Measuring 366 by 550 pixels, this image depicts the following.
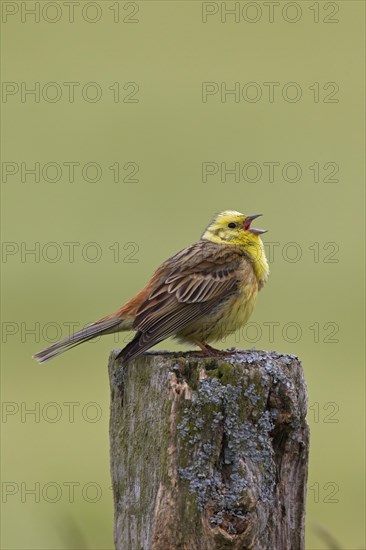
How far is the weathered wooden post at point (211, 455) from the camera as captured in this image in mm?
5480

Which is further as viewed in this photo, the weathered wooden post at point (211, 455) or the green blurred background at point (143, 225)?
the green blurred background at point (143, 225)

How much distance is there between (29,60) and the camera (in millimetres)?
25625

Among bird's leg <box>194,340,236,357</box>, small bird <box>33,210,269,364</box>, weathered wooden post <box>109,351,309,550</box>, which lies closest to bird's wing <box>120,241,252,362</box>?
small bird <box>33,210,269,364</box>

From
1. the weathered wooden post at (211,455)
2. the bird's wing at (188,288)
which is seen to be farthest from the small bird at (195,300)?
the weathered wooden post at (211,455)

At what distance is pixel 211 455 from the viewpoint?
557cm

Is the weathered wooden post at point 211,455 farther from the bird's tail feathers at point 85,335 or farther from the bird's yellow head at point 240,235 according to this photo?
the bird's yellow head at point 240,235

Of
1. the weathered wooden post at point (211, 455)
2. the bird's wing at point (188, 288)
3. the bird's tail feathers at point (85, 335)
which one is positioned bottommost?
the weathered wooden post at point (211, 455)

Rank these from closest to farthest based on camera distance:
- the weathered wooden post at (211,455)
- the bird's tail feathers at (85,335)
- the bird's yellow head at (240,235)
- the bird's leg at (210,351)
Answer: the weathered wooden post at (211,455) → the bird's leg at (210,351) → the bird's tail feathers at (85,335) → the bird's yellow head at (240,235)

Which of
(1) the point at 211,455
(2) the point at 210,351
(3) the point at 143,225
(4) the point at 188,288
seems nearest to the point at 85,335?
(4) the point at 188,288

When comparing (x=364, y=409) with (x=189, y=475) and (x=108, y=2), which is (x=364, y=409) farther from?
(x=108, y=2)

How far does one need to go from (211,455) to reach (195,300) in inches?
83.9

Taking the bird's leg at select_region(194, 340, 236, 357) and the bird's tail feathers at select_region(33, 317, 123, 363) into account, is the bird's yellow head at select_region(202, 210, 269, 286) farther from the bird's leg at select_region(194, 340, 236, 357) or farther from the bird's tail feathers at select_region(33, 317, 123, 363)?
the bird's tail feathers at select_region(33, 317, 123, 363)

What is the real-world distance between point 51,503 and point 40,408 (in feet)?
7.11

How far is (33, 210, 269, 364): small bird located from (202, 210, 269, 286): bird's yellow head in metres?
0.05
